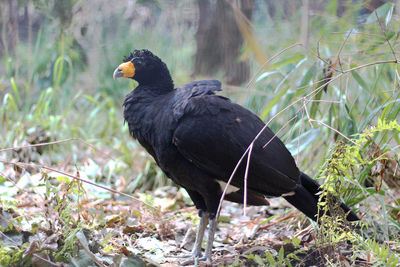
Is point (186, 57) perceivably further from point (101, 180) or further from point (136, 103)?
point (136, 103)

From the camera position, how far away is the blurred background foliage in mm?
3406

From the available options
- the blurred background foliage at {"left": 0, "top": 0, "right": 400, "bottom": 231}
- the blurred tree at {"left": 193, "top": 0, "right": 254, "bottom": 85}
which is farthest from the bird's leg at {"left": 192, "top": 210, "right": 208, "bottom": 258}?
the blurred tree at {"left": 193, "top": 0, "right": 254, "bottom": 85}

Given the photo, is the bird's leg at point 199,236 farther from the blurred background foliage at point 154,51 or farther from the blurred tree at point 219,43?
the blurred tree at point 219,43

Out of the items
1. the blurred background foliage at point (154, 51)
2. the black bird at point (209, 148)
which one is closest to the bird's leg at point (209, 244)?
the black bird at point (209, 148)

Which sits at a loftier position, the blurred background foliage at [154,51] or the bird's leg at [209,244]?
the blurred background foliage at [154,51]

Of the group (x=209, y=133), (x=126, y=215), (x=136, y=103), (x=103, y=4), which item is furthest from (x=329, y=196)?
(x=103, y=4)

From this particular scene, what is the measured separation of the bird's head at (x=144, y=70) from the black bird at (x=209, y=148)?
164 millimetres

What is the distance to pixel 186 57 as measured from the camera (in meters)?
5.64

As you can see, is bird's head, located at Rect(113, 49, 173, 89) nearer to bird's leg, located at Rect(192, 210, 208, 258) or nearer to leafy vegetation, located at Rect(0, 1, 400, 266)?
leafy vegetation, located at Rect(0, 1, 400, 266)

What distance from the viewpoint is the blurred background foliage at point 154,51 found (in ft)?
11.2

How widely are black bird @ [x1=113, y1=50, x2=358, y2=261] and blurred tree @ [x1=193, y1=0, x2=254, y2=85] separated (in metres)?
3.03

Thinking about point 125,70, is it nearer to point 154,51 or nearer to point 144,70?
point 144,70

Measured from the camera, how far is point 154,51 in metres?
3.80

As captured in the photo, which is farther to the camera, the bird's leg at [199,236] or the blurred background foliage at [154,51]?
the blurred background foliage at [154,51]
